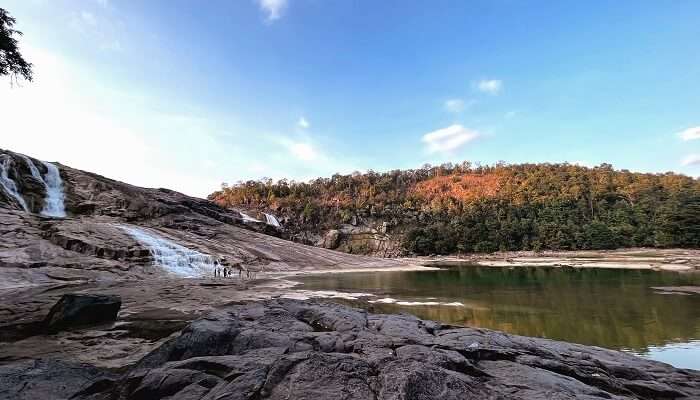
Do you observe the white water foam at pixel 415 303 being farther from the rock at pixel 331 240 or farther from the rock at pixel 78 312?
the rock at pixel 331 240

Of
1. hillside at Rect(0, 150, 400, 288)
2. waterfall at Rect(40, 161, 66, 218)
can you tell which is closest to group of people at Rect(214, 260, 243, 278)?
hillside at Rect(0, 150, 400, 288)

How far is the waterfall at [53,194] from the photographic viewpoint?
4274 cm

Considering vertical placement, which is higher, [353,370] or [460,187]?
[460,187]

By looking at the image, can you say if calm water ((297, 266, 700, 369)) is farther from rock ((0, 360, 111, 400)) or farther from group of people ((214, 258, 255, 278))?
group of people ((214, 258, 255, 278))

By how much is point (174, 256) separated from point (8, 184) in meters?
20.1

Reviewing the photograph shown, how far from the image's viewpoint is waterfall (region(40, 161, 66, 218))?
42.7 m

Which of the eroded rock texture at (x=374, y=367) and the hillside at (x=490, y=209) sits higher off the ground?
the hillside at (x=490, y=209)

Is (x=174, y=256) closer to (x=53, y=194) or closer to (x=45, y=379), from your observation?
(x=53, y=194)

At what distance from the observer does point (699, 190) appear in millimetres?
98688

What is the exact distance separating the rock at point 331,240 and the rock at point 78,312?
110m

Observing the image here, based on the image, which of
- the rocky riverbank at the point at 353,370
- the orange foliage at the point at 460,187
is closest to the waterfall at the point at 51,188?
the rocky riverbank at the point at 353,370

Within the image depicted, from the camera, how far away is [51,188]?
45688 millimetres

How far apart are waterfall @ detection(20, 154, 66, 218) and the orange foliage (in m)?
111

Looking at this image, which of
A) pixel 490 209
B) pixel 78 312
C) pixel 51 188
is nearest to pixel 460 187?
pixel 490 209
